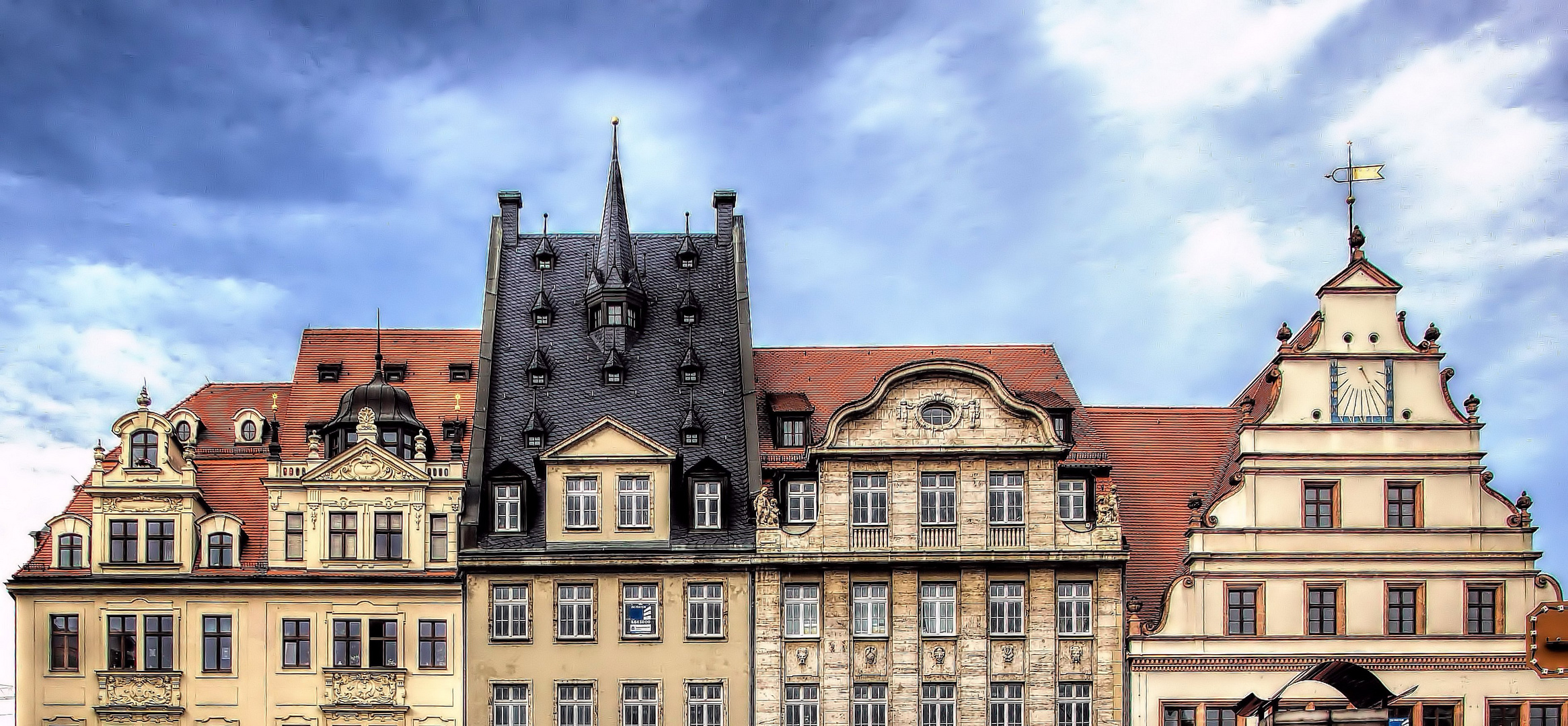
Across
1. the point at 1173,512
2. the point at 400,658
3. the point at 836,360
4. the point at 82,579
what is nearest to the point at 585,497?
the point at 400,658

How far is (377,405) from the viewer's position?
4519 centimetres

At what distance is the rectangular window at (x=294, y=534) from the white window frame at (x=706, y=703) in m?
10.3

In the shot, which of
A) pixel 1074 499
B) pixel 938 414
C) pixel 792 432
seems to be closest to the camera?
pixel 938 414

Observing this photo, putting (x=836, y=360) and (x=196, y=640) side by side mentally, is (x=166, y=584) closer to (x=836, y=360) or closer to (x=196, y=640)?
(x=196, y=640)

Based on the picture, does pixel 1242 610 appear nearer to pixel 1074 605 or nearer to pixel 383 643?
pixel 1074 605

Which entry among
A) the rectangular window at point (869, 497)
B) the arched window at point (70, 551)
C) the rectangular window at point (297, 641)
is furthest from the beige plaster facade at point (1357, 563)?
the arched window at point (70, 551)

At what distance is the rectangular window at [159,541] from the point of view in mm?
43312

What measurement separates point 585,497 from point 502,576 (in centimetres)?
282

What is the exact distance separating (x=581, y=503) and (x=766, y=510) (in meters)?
4.70

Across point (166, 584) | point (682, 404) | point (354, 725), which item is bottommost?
point (354, 725)

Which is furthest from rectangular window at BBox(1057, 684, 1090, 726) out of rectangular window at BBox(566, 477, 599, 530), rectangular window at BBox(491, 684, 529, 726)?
rectangular window at BBox(491, 684, 529, 726)

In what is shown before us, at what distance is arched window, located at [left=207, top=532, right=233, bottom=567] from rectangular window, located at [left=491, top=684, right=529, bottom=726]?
740 centimetres

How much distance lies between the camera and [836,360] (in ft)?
163

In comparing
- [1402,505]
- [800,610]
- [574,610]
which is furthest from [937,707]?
[1402,505]
